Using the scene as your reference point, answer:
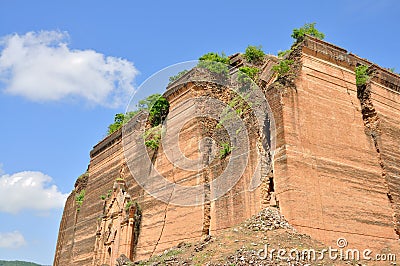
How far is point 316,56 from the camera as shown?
15297 mm

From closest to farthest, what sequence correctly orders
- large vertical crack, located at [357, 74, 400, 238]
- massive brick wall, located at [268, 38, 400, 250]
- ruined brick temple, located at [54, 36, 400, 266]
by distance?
massive brick wall, located at [268, 38, 400, 250] < ruined brick temple, located at [54, 36, 400, 266] < large vertical crack, located at [357, 74, 400, 238]

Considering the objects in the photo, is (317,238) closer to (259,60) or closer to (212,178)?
(212,178)

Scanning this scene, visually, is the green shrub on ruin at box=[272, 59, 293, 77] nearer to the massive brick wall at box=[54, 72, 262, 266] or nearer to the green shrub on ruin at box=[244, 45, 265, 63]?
the massive brick wall at box=[54, 72, 262, 266]

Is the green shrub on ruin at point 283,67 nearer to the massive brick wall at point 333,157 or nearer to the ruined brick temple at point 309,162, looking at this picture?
the ruined brick temple at point 309,162

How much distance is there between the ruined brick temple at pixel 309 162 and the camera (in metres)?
13.2

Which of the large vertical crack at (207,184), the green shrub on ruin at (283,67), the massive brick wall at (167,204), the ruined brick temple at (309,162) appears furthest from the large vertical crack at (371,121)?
the large vertical crack at (207,184)

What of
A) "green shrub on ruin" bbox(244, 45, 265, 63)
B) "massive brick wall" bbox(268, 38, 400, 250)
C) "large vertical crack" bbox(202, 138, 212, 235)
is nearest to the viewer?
"massive brick wall" bbox(268, 38, 400, 250)

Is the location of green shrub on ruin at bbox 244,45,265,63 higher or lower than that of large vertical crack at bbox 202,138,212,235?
higher

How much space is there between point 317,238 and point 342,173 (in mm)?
2528

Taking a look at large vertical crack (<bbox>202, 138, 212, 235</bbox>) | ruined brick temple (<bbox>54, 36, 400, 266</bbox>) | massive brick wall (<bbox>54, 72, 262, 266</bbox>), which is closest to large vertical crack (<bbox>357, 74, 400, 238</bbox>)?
ruined brick temple (<bbox>54, 36, 400, 266</bbox>)

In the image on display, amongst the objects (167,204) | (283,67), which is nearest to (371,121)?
(283,67)

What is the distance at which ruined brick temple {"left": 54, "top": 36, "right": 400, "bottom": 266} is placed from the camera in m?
13.2

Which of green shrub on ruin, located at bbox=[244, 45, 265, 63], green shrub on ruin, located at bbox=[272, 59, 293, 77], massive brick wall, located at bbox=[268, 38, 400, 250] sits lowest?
massive brick wall, located at bbox=[268, 38, 400, 250]

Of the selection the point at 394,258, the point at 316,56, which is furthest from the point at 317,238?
the point at 316,56
